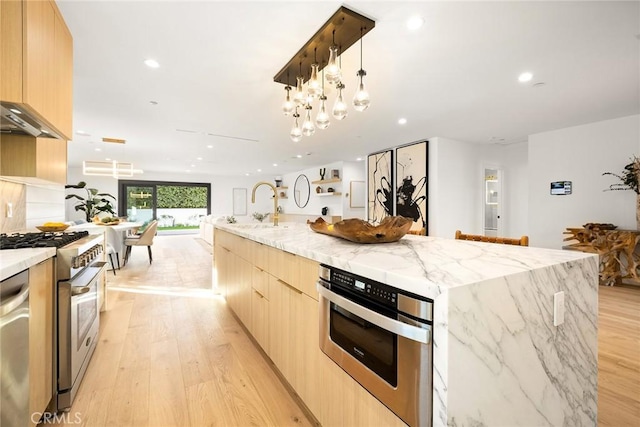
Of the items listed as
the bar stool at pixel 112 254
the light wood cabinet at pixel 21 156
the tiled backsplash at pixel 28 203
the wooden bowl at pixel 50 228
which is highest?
the light wood cabinet at pixel 21 156

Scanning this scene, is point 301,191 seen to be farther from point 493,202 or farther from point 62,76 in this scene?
point 62,76

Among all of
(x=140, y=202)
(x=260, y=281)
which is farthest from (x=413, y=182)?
(x=140, y=202)

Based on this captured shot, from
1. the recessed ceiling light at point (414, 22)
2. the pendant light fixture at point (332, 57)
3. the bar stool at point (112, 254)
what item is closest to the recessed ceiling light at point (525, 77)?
the recessed ceiling light at point (414, 22)

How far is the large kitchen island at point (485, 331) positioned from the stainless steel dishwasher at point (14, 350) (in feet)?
3.54

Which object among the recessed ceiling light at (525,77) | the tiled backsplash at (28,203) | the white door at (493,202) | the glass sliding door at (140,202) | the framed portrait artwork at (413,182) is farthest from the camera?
the glass sliding door at (140,202)

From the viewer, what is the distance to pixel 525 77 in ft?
9.08

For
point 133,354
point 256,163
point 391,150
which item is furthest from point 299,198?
point 133,354

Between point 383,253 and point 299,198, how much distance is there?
927 centimetres

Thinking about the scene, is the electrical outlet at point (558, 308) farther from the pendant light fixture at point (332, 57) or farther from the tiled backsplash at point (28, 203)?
the tiled backsplash at point (28, 203)

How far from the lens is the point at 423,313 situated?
2.58 feet

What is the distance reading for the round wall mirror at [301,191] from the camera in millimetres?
9859

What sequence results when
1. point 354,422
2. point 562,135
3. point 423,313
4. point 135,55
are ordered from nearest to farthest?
1. point 423,313
2. point 354,422
3. point 135,55
4. point 562,135

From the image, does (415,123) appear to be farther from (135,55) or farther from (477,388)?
(477,388)

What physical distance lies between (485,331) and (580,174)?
5.21 meters
